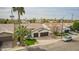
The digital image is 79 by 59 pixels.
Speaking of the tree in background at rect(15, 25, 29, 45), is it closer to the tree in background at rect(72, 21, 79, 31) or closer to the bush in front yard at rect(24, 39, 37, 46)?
the bush in front yard at rect(24, 39, 37, 46)

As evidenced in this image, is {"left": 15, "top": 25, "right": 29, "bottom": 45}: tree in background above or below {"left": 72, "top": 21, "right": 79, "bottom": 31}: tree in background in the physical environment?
below

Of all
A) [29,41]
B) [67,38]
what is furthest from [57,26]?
[29,41]

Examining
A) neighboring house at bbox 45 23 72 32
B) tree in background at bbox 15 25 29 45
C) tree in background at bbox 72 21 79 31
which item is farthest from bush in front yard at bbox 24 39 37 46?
tree in background at bbox 72 21 79 31

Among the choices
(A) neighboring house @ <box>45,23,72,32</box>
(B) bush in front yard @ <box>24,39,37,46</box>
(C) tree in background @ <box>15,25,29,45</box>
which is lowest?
(B) bush in front yard @ <box>24,39,37,46</box>

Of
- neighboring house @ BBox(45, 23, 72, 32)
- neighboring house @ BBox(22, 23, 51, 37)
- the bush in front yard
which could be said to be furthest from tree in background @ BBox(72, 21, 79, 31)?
the bush in front yard

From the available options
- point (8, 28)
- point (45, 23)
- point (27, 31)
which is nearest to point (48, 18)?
point (45, 23)

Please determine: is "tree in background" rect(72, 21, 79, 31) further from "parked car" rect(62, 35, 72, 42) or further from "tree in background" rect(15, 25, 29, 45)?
"tree in background" rect(15, 25, 29, 45)

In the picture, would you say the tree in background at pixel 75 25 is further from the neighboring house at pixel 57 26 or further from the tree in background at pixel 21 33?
Result: the tree in background at pixel 21 33

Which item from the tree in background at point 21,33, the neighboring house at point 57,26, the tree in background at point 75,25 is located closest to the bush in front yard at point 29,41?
the tree in background at point 21,33

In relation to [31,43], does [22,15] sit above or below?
above
